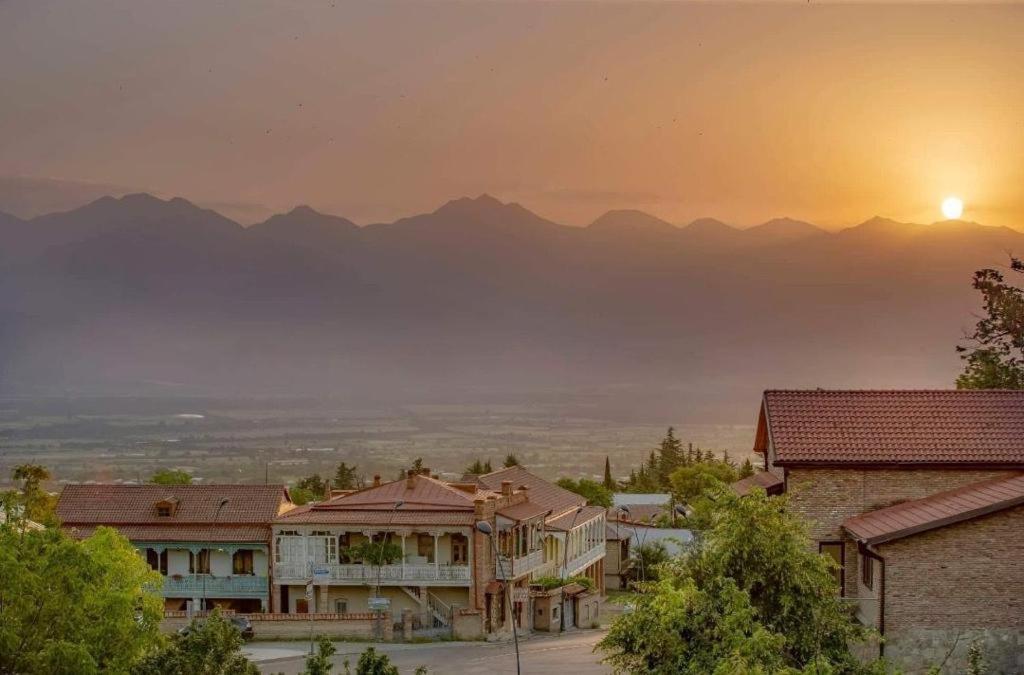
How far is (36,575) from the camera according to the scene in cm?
2003

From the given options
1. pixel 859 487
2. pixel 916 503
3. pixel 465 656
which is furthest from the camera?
pixel 465 656

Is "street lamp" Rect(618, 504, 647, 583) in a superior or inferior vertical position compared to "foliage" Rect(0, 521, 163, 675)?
inferior

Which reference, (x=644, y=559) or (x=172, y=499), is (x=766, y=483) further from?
(x=644, y=559)

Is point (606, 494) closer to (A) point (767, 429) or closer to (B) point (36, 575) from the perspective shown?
(A) point (767, 429)

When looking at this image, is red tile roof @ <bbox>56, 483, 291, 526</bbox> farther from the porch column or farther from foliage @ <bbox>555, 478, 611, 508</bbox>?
foliage @ <bbox>555, 478, 611, 508</bbox>

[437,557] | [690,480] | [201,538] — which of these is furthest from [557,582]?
[690,480]

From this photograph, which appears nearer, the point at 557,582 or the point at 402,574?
the point at 402,574

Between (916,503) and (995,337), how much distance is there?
26.4 m

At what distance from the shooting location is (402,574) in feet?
138

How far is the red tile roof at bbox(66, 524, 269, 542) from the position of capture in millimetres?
43531

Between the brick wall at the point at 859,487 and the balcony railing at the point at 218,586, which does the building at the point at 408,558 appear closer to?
the balcony railing at the point at 218,586

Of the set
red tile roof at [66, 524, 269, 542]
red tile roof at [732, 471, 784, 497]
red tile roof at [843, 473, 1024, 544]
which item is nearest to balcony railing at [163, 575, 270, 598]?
red tile roof at [66, 524, 269, 542]

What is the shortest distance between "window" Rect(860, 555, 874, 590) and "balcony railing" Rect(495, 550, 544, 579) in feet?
52.3

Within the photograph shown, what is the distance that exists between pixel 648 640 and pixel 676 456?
8855cm
